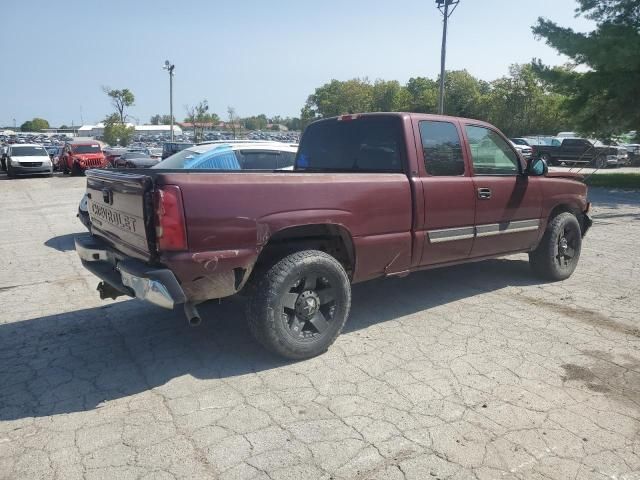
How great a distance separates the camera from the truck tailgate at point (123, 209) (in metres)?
3.24

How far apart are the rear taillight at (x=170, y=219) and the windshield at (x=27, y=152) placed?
84.2ft

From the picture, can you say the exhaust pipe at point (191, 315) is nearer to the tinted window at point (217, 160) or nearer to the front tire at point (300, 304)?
the front tire at point (300, 304)

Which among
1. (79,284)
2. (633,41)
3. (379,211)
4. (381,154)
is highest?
(633,41)

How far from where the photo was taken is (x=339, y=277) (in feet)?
12.8

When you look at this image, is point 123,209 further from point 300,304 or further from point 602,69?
point 602,69

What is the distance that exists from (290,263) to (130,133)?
70.5 m

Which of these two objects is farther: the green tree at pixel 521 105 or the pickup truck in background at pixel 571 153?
the green tree at pixel 521 105

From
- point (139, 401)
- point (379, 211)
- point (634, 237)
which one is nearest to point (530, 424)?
point (379, 211)

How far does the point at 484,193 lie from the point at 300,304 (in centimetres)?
238

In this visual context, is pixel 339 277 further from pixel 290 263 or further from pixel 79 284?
pixel 79 284

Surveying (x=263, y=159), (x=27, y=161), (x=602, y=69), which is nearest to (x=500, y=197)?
(x=263, y=159)

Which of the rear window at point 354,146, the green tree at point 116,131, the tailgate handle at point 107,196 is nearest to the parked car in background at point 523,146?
the rear window at point 354,146

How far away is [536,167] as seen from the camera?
17.7ft

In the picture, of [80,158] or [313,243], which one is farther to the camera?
[80,158]
